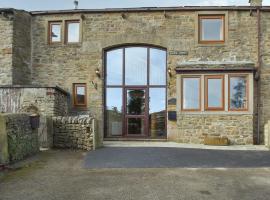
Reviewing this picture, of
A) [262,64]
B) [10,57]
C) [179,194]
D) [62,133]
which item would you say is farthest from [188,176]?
[10,57]

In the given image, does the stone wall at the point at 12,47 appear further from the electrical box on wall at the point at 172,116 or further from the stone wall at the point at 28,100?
the electrical box on wall at the point at 172,116

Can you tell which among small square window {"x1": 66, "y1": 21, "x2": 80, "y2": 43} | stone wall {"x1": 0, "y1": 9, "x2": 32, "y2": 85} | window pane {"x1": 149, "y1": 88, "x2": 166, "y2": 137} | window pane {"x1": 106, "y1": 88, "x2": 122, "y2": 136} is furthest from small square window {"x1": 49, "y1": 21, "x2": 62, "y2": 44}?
window pane {"x1": 149, "y1": 88, "x2": 166, "y2": 137}

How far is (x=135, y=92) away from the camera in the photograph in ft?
46.0

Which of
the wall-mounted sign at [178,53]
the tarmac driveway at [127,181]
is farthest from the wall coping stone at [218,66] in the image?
the tarmac driveway at [127,181]

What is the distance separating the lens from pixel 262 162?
8406 mm

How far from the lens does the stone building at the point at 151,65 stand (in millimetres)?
12695

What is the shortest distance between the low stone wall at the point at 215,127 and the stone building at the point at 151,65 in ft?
0.13

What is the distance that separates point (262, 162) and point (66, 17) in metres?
10.3

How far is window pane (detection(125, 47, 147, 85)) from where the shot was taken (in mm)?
14031

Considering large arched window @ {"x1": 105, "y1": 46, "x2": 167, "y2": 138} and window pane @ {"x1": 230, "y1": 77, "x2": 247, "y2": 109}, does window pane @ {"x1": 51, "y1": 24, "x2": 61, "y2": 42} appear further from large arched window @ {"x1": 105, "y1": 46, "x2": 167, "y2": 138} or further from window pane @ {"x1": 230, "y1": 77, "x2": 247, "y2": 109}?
window pane @ {"x1": 230, "y1": 77, "x2": 247, "y2": 109}

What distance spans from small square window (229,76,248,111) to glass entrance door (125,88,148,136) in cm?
369

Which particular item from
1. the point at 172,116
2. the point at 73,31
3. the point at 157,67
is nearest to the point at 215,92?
the point at 172,116

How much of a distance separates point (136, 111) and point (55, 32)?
5.31 metres

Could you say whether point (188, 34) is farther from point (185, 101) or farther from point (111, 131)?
point (111, 131)
